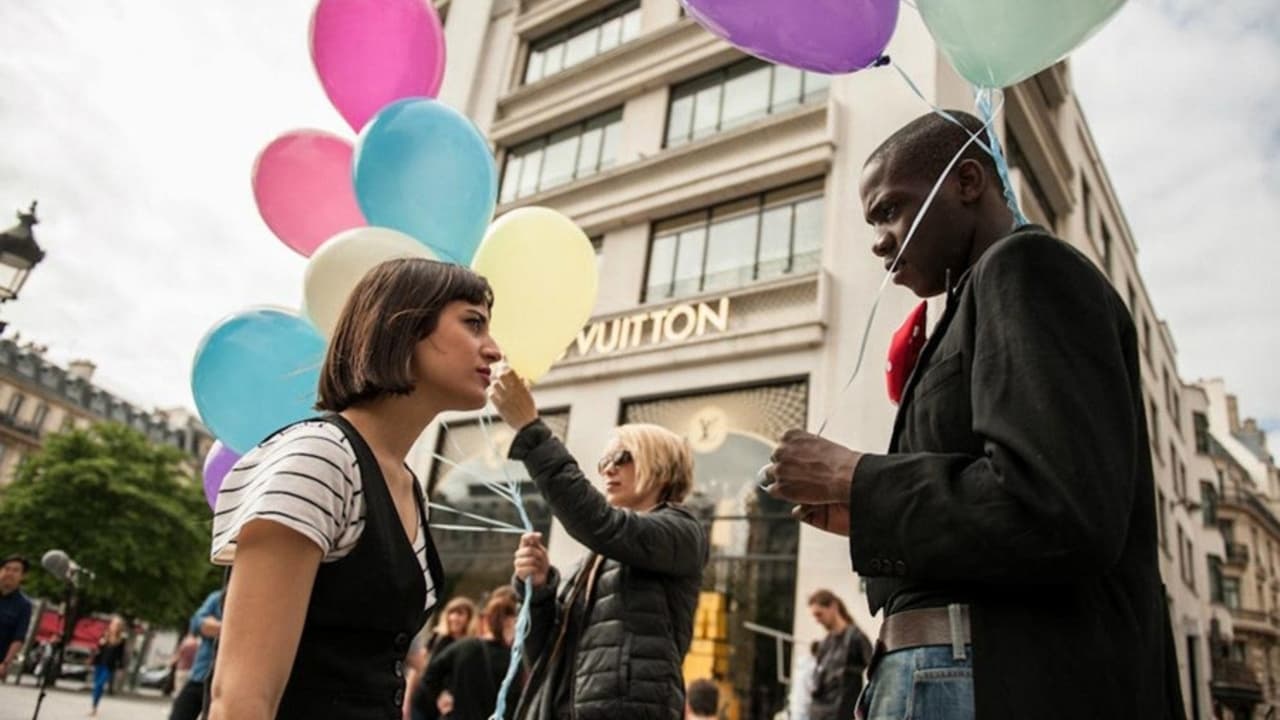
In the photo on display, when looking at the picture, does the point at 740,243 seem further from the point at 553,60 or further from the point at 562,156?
the point at 553,60

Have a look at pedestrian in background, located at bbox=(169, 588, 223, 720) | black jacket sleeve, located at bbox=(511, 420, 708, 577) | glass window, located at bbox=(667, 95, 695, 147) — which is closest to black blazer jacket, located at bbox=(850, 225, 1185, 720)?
black jacket sleeve, located at bbox=(511, 420, 708, 577)

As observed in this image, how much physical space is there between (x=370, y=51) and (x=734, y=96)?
31.7 ft

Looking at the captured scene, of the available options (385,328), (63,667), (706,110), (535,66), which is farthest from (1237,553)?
(63,667)

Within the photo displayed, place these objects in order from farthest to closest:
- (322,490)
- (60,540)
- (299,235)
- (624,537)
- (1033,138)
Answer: (60,540)
(1033,138)
(299,235)
(624,537)
(322,490)

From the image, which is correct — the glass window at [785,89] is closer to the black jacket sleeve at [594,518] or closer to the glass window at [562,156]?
the glass window at [562,156]

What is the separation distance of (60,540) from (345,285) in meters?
30.6

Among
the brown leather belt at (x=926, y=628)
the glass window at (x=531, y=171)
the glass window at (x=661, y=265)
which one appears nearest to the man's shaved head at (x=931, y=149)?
the brown leather belt at (x=926, y=628)

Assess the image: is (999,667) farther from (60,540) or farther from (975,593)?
(60,540)

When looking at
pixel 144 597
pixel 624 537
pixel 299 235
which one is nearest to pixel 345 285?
pixel 299 235

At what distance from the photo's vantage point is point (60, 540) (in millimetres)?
26422

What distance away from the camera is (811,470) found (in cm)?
131

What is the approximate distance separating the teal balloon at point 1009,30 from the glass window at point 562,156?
1228 centimetres

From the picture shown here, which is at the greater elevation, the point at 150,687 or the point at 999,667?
the point at 999,667

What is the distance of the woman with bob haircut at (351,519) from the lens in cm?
123
